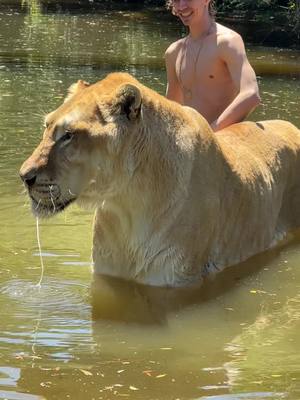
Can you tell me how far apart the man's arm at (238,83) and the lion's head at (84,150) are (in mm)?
1794

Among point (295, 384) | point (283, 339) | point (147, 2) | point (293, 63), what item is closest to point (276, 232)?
point (283, 339)

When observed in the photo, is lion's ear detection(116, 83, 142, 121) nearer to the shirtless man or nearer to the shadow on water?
the shadow on water

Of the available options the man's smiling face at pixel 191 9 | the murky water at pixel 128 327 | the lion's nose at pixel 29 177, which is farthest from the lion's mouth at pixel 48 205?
the man's smiling face at pixel 191 9

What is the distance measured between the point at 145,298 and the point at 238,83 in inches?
87.2

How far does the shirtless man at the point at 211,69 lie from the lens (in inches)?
275

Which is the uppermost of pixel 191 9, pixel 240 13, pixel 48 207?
pixel 191 9

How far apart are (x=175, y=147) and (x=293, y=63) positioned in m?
14.8

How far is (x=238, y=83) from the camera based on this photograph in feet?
23.1

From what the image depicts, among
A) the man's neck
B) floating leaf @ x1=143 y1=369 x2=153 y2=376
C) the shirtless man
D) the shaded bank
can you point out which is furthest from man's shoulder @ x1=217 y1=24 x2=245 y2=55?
the shaded bank

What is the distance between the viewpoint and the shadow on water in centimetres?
540

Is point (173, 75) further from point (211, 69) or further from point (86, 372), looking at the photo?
point (86, 372)

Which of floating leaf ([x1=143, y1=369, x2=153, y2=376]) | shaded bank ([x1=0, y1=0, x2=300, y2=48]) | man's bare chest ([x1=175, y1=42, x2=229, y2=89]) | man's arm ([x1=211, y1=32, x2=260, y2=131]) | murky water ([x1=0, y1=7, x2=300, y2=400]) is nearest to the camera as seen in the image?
murky water ([x1=0, y1=7, x2=300, y2=400])

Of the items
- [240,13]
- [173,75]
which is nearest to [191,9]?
[173,75]

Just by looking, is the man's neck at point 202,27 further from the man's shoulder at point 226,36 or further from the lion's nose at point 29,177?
the lion's nose at point 29,177
